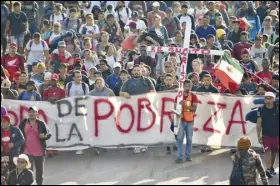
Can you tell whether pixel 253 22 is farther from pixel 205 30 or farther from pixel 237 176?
pixel 237 176

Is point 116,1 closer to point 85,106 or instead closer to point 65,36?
point 65,36

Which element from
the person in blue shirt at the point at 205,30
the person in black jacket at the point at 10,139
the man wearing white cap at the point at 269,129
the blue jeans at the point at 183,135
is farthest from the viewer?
the person in blue shirt at the point at 205,30

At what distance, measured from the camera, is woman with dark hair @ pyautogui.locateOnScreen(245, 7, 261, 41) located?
2538 cm

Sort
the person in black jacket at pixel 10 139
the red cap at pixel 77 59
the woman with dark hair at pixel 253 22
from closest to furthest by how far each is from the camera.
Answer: the person in black jacket at pixel 10 139
the red cap at pixel 77 59
the woman with dark hair at pixel 253 22

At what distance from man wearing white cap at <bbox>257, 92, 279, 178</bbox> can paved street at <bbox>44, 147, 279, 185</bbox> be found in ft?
1.18

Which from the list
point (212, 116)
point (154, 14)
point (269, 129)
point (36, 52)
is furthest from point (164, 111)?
point (154, 14)

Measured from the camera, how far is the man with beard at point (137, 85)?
752 inches

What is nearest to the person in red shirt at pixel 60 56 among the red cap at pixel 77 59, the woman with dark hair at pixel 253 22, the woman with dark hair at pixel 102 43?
the red cap at pixel 77 59

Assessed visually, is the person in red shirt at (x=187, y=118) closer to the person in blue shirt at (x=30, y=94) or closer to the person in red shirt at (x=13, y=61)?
the person in blue shirt at (x=30, y=94)

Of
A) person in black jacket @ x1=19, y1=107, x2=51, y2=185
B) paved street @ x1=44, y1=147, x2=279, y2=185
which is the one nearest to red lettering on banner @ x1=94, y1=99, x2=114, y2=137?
paved street @ x1=44, y1=147, x2=279, y2=185

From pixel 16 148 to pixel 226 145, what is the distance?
4102mm

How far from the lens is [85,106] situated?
1888cm

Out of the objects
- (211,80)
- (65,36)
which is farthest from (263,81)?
(65,36)

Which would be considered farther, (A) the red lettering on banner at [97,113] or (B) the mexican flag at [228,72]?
(A) the red lettering on banner at [97,113]
